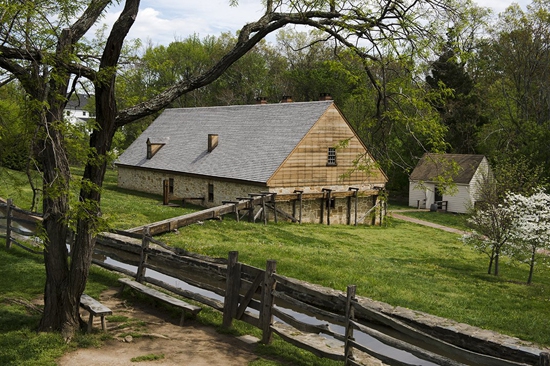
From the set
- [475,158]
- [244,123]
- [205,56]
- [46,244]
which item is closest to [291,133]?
[244,123]

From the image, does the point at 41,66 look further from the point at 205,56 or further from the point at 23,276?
the point at 205,56

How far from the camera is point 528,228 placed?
19.4m

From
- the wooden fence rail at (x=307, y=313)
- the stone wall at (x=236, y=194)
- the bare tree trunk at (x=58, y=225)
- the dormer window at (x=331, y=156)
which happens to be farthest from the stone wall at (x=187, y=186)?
the bare tree trunk at (x=58, y=225)

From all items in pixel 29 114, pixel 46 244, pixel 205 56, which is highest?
pixel 205 56

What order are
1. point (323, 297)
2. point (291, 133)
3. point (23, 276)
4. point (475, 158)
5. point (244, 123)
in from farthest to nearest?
point (475, 158) → point (244, 123) → point (291, 133) → point (23, 276) → point (323, 297)

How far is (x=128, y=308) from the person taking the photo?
1251 centimetres

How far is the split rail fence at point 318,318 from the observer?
7.86 metres

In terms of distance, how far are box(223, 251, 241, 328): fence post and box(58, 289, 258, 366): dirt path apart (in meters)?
0.45

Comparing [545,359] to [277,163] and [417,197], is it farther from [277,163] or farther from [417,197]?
[417,197]

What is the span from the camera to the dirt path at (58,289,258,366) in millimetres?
9297

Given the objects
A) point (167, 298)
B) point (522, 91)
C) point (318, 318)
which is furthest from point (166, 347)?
point (522, 91)

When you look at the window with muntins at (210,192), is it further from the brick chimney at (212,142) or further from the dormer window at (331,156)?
the dormer window at (331,156)

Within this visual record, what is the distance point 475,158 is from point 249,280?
135ft

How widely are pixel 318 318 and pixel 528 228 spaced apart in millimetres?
12826
